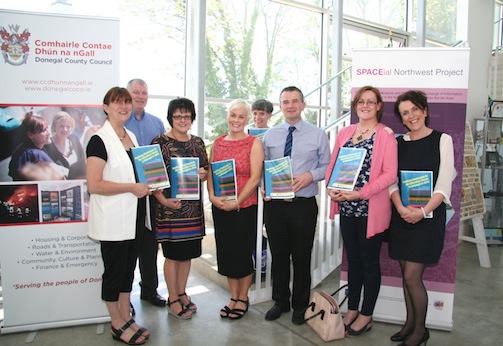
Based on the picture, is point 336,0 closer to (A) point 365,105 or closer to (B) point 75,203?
(A) point 365,105

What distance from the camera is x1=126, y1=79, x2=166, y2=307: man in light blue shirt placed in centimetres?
322

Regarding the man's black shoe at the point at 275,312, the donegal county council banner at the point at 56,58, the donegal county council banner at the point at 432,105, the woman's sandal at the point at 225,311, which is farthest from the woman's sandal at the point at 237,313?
the donegal county council banner at the point at 56,58

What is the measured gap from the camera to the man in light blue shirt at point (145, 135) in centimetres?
322

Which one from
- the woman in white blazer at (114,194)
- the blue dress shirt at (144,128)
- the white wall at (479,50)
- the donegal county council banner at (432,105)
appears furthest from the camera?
the white wall at (479,50)

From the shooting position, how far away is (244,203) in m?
2.88

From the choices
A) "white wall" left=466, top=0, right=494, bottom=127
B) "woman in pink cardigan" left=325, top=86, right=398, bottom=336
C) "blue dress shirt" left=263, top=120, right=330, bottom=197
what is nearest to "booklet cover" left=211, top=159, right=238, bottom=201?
"blue dress shirt" left=263, top=120, right=330, bottom=197

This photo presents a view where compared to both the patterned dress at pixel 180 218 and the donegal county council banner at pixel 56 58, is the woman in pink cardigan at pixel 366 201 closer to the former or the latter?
the patterned dress at pixel 180 218

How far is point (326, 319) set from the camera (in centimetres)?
275

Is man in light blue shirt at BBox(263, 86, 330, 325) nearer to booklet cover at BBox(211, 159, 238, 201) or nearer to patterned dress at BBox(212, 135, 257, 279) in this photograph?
patterned dress at BBox(212, 135, 257, 279)

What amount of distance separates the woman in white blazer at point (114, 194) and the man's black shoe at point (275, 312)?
43.8 inches

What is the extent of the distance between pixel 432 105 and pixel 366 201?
952mm

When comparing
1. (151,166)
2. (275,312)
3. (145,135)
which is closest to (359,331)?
(275,312)

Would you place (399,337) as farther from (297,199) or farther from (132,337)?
(132,337)

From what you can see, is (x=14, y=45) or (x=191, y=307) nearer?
(x=14, y=45)
